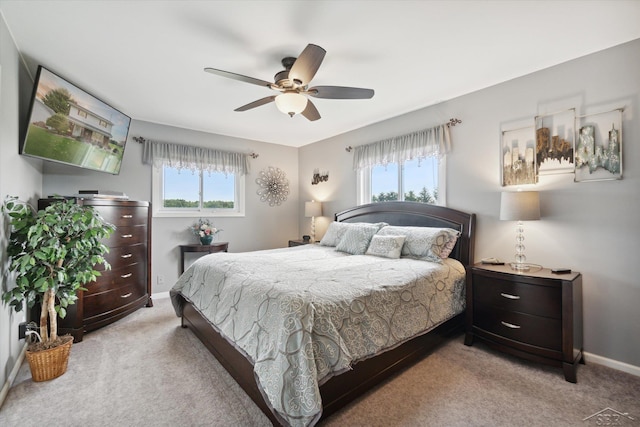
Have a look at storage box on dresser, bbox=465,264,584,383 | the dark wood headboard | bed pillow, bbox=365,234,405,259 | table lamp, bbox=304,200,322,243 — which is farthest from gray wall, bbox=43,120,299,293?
storage box on dresser, bbox=465,264,584,383

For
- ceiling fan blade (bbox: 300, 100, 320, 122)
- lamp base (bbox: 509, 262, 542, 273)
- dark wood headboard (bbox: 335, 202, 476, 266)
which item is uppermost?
ceiling fan blade (bbox: 300, 100, 320, 122)

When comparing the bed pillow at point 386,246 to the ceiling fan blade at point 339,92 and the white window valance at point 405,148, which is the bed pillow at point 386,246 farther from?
the ceiling fan blade at point 339,92

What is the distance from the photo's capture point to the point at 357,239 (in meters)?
3.53

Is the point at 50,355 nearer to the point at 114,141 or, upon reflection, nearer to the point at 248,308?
the point at 248,308

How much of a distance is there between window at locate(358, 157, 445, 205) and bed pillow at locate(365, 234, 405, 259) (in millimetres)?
851

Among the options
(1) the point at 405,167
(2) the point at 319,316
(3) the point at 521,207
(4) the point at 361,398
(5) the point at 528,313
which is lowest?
(4) the point at 361,398

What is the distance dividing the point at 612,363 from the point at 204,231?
4.68 metres

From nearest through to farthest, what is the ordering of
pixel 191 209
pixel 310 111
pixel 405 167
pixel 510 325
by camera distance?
pixel 510 325
pixel 310 111
pixel 405 167
pixel 191 209

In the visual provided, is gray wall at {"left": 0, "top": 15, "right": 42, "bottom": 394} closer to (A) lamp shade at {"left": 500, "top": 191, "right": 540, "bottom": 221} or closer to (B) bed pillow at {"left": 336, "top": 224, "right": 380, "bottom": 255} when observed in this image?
(B) bed pillow at {"left": 336, "top": 224, "right": 380, "bottom": 255}

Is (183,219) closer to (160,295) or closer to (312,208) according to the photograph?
(160,295)

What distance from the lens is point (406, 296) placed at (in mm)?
2223

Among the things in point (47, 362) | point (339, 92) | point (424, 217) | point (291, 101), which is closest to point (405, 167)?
point (424, 217)

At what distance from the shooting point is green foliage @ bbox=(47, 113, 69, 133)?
2623 mm

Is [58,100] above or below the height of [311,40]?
below
